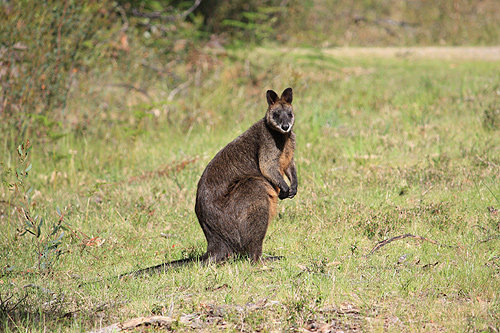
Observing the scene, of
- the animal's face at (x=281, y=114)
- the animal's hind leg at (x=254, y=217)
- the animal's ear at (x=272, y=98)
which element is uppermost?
the animal's ear at (x=272, y=98)

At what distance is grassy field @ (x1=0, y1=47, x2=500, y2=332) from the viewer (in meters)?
3.58

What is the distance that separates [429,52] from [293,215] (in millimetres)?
10194

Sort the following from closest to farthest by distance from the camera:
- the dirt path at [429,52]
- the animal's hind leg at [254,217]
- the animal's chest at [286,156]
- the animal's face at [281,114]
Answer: the animal's hind leg at [254,217] < the animal's face at [281,114] < the animal's chest at [286,156] < the dirt path at [429,52]

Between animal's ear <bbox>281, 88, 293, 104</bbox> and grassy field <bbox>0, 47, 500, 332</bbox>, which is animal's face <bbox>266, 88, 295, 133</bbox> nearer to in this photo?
animal's ear <bbox>281, 88, 293, 104</bbox>

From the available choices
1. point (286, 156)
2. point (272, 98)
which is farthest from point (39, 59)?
point (286, 156)

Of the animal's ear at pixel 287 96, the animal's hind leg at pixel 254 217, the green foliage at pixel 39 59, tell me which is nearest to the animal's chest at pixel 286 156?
the animal's ear at pixel 287 96

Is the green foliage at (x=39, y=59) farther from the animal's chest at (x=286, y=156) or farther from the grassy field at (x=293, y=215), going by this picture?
the animal's chest at (x=286, y=156)

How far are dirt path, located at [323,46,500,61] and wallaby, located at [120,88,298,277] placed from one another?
381 inches

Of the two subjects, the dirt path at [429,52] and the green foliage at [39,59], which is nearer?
the green foliage at [39,59]

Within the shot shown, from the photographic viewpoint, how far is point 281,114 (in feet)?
15.5

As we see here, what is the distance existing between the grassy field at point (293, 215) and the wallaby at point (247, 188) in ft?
0.67

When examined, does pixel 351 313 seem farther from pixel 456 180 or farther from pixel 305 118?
pixel 305 118

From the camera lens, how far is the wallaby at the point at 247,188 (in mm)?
4242

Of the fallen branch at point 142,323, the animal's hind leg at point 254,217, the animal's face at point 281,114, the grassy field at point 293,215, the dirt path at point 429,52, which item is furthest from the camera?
the dirt path at point 429,52
